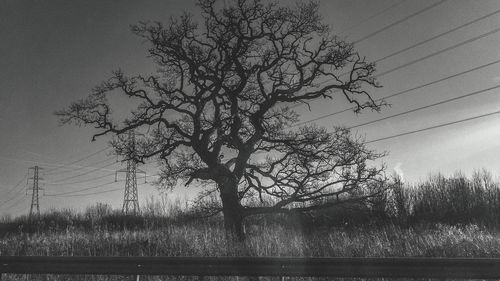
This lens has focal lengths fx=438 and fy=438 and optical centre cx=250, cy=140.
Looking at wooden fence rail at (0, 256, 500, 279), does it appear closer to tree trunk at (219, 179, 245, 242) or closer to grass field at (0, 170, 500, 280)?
grass field at (0, 170, 500, 280)

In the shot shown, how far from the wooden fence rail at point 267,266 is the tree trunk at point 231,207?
52.1 feet

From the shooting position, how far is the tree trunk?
78.2 feet

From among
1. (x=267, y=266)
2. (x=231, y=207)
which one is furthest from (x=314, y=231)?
(x=267, y=266)

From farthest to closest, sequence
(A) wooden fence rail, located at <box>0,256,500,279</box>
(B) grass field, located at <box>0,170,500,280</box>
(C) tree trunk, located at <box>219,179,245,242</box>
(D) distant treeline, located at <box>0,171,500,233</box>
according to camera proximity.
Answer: (D) distant treeline, located at <box>0,171,500,233</box>, (C) tree trunk, located at <box>219,179,245,242</box>, (B) grass field, located at <box>0,170,500,280</box>, (A) wooden fence rail, located at <box>0,256,500,279</box>

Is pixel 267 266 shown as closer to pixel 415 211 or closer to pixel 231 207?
pixel 231 207

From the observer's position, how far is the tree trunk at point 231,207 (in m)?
23.8

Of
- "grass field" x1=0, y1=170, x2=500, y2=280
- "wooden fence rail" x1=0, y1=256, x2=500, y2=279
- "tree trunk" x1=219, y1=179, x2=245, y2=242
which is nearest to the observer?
"wooden fence rail" x1=0, y1=256, x2=500, y2=279

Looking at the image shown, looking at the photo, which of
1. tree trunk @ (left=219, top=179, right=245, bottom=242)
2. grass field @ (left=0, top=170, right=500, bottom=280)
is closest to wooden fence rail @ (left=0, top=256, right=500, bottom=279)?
grass field @ (left=0, top=170, right=500, bottom=280)

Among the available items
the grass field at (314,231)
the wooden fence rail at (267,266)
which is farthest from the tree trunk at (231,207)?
the wooden fence rail at (267,266)

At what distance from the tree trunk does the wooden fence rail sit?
625 inches

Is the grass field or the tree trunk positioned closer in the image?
the grass field

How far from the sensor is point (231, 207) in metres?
24.4

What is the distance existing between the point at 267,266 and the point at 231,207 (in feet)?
56.1

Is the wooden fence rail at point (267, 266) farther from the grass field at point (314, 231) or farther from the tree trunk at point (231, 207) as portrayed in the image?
the tree trunk at point (231, 207)
